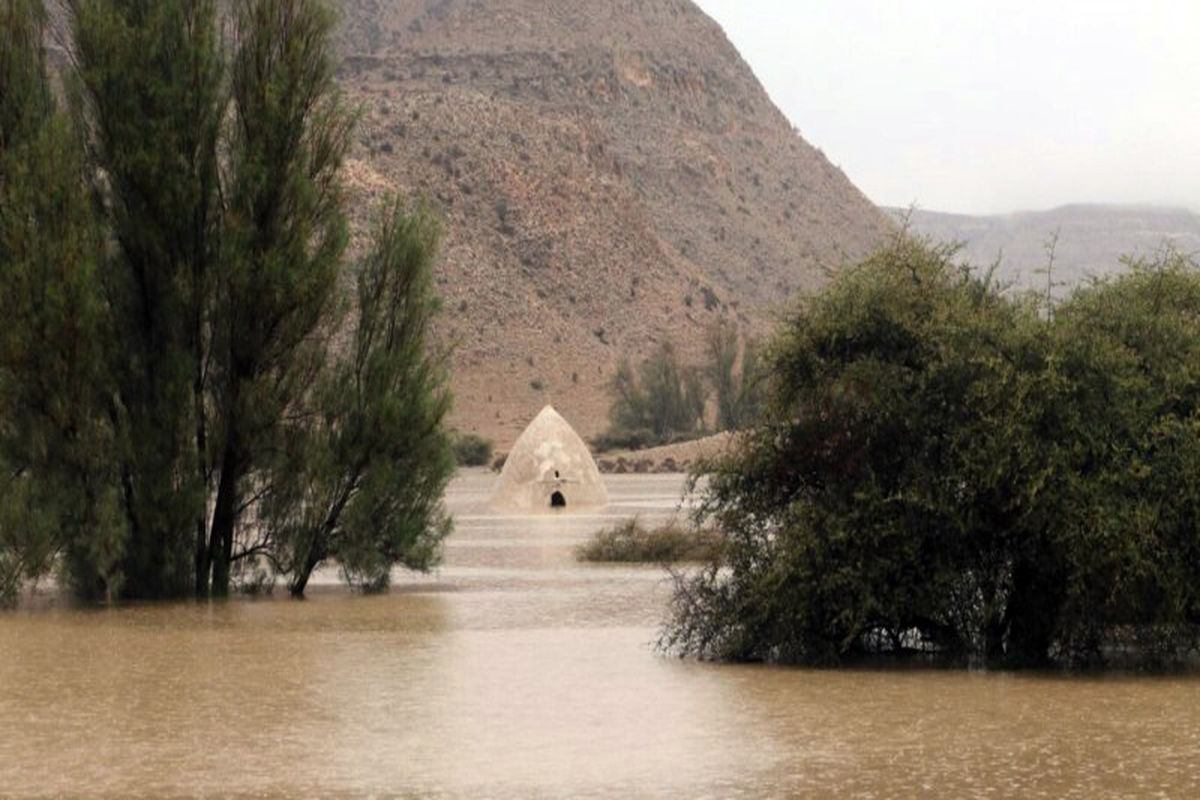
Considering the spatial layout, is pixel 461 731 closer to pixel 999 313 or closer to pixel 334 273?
pixel 999 313

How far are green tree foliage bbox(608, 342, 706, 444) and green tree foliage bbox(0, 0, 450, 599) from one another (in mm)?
67464

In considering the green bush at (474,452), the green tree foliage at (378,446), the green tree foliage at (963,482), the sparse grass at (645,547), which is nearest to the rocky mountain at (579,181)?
the green bush at (474,452)

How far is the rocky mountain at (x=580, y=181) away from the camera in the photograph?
100375 mm

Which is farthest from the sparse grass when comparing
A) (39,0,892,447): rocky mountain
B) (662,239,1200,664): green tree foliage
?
(39,0,892,447): rocky mountain

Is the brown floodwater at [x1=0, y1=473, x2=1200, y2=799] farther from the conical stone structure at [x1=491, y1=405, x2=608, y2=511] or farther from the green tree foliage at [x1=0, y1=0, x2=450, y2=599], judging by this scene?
the conical stone structure at [x1=491, y1=405, x2=608, y2=511]

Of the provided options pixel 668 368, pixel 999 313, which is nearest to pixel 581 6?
pixel 668 368

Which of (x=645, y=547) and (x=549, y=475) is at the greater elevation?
(x=549, y=475)

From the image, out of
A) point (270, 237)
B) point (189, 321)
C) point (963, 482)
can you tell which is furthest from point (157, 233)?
point (963, 482)

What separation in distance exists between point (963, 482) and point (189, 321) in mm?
12816

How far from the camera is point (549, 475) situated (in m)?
52.0

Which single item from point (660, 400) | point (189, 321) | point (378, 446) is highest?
point (660, 400)

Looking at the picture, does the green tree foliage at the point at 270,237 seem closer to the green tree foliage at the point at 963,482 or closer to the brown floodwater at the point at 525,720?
the brown floodwater at the point at 525,720

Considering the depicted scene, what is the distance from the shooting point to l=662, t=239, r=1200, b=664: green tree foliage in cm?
1681

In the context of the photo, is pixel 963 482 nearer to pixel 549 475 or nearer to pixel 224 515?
pixel 224 515
